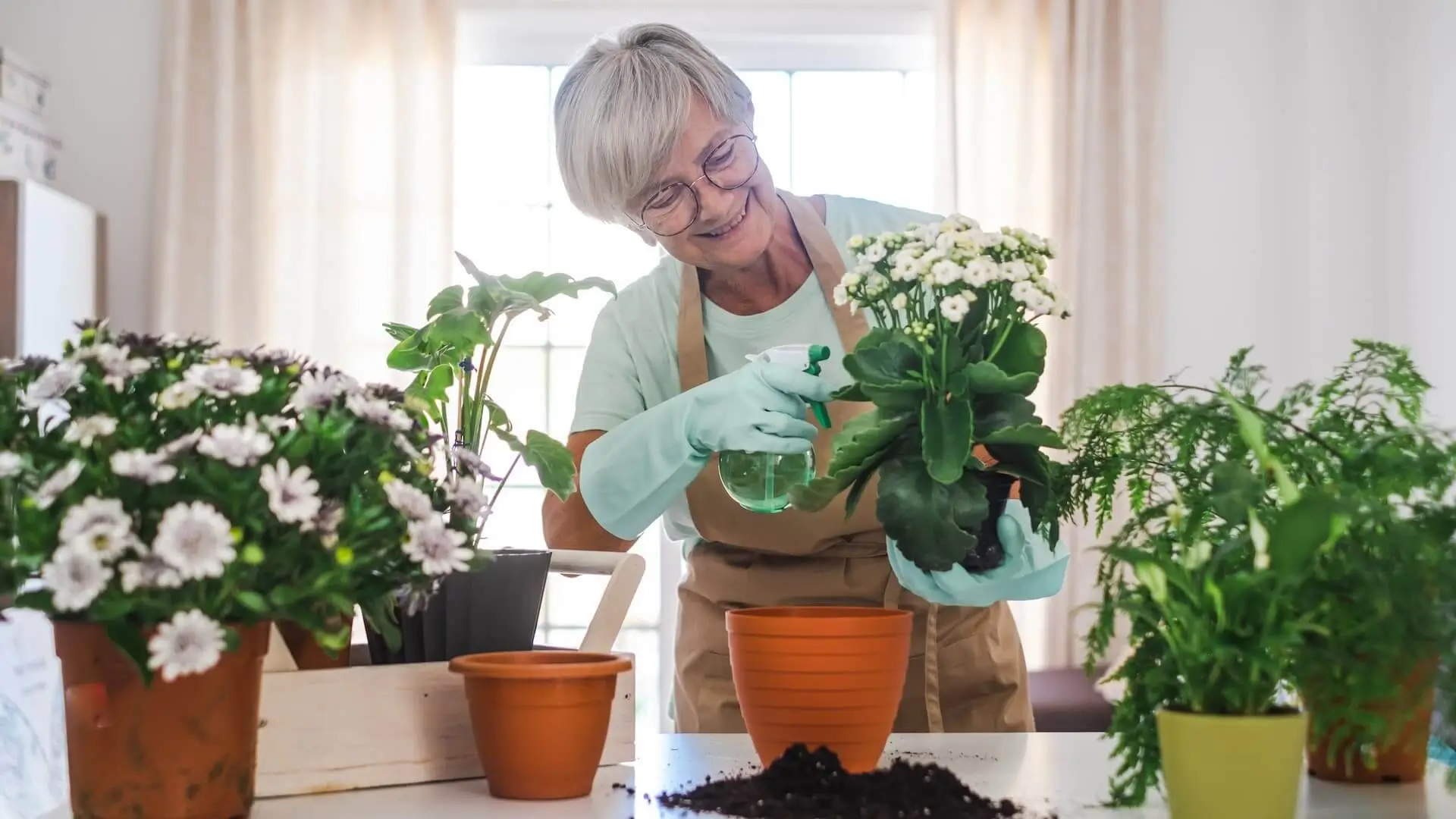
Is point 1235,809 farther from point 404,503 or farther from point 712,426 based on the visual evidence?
point 712,426

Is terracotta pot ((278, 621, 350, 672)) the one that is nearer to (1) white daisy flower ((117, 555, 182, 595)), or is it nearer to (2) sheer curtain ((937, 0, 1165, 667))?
(1) white daisy flower ((117, 555, 182, 595))

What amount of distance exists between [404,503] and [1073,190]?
3.16 meters

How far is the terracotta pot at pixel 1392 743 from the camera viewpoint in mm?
802

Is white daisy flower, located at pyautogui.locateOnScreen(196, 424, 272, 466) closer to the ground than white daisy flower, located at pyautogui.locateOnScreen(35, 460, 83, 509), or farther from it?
farther from it

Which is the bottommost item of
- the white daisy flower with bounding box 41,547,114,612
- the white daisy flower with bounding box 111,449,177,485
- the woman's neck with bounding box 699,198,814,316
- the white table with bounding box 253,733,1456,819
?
the white table with bounding box 253,733,1456,819

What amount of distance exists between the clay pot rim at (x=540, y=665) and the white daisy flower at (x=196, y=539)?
0.82 feet

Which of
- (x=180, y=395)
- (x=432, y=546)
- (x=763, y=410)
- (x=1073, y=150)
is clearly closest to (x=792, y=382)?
(x=763, y=410)

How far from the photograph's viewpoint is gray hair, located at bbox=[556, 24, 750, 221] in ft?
4.99

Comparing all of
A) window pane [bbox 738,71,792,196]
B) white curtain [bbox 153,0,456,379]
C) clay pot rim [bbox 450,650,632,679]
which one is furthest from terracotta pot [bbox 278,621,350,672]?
window pane [bbox 738,71,792,196]

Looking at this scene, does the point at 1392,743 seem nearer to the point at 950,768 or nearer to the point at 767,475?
the point at 950,768

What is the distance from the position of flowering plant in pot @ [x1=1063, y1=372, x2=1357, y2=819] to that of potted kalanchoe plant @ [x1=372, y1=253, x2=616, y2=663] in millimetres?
466

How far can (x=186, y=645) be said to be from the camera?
→ 29.1 inches

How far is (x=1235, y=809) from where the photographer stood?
2.58 ft

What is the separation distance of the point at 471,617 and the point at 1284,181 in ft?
11.3
